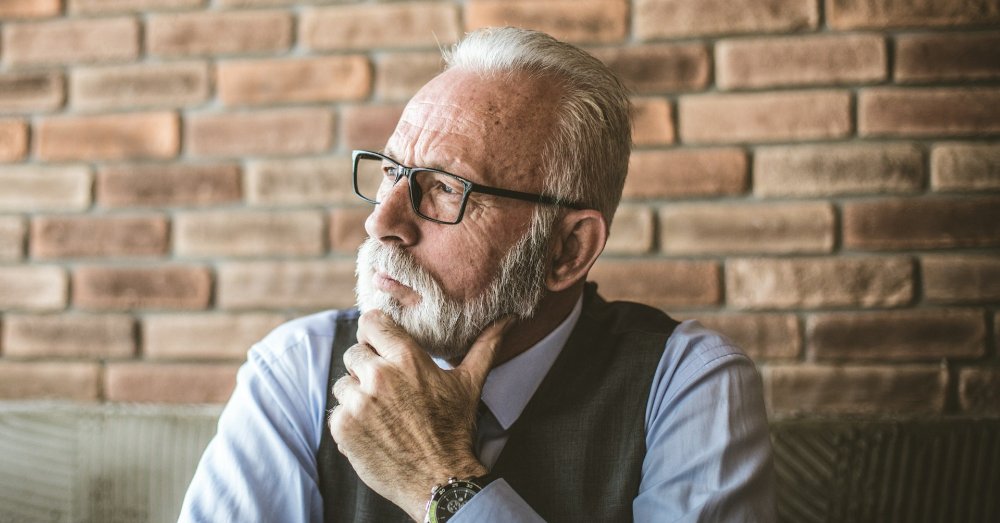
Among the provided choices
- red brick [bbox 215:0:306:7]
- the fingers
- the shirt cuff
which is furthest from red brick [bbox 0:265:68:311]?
the shirt cuff

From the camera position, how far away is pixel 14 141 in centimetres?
157

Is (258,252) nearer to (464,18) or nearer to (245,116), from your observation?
(245,116)

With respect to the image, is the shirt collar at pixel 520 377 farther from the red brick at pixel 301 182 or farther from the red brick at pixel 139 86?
the red brick at pixel 139 86

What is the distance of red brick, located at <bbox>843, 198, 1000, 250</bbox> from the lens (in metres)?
1.38

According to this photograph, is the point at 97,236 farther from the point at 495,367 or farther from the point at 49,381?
the point at 495,367

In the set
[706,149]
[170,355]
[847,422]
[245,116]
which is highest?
[245,116]

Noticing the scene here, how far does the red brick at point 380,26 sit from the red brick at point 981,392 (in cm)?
122

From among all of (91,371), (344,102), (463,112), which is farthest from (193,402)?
(463,112)

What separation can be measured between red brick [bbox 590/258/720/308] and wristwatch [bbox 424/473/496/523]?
612mm

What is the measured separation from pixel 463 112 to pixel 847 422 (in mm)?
854

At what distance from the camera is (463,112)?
3.65 feet

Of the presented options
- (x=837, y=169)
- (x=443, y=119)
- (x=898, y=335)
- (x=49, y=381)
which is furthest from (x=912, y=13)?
(x=49, y=381)

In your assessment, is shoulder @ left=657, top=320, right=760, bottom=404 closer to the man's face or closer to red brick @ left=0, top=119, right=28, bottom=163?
the man's face

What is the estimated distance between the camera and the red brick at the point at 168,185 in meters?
1.52
